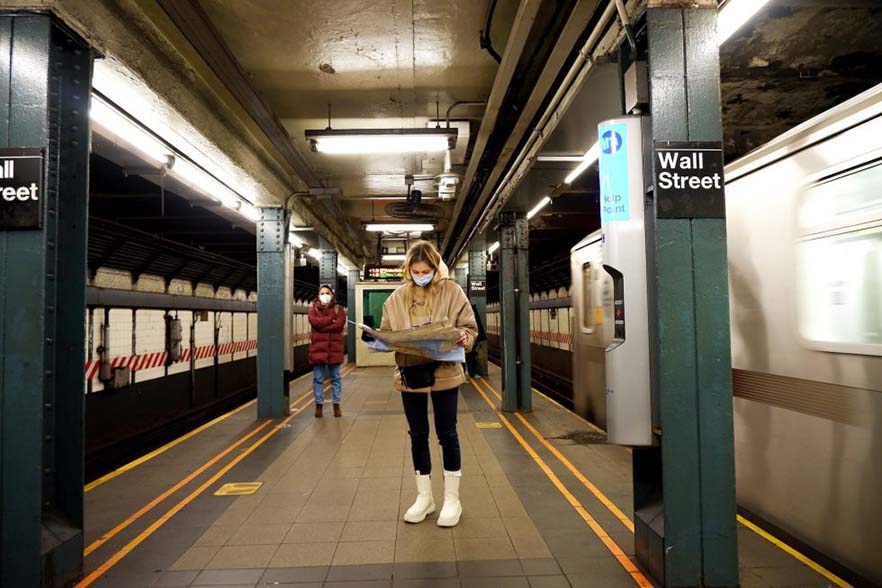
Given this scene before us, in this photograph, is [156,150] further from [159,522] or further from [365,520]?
[365,520]

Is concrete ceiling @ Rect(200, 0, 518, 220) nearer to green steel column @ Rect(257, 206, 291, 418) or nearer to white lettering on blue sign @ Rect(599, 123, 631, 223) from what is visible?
green steel column @ Rect(257, 206, 291, 418)

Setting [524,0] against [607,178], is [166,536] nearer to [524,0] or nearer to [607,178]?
[607,178]

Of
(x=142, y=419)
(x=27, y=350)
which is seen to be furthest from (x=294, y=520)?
(x=142, y=419)

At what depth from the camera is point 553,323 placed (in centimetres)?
1605

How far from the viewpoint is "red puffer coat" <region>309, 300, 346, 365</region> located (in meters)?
7.40

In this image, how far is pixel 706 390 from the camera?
2.64 meters

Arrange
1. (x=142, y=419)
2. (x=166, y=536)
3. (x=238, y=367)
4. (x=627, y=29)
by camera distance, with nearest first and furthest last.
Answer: (x=627, y=29)
(x=166, y=536)
(x=142, y=419)
(x=238, y=367)

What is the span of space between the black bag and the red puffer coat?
4.27m

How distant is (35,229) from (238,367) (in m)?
14.0

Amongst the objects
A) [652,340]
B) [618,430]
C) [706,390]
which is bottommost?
[618,430]

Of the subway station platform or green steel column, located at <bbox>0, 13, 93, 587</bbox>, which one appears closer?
green steel column, located at <bbox>0, 13, 93, 587</bbox>

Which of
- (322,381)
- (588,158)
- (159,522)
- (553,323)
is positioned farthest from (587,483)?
(553,323)

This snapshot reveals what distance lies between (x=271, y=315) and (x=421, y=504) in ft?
15.4

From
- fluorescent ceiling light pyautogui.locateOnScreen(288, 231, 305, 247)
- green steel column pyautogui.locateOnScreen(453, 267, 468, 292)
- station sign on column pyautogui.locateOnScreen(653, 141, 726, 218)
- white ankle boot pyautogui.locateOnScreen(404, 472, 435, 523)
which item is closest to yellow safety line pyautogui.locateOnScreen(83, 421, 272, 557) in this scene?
white ankle boot pyautogui.locateOnScreen(404, 472, 435, 523)
